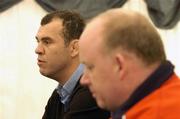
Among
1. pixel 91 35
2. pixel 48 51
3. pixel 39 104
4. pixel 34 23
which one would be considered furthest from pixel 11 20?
pixel 91 35

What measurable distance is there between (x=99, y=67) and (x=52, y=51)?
2.85 feet

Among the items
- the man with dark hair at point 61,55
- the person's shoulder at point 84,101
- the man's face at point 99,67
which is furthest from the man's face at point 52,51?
the man's face at point 99,67

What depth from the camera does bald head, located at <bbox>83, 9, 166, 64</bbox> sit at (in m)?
0.94

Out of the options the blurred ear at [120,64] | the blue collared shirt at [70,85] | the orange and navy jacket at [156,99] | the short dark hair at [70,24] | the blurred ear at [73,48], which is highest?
the blurred ear at [120,64]

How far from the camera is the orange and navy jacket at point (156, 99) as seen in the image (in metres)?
0.90

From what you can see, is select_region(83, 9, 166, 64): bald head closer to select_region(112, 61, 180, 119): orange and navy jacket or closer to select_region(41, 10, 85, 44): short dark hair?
select_region(112, 61, 180, 119): orange and navy jacket

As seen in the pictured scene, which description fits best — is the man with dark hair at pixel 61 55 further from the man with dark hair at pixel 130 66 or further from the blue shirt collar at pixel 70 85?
the man with dark hair at pixel 130 66

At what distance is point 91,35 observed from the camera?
100cm

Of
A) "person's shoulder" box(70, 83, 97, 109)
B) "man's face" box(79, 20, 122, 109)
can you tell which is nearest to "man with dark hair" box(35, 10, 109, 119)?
"person's shoulder" box(70, 83, 97, 109)

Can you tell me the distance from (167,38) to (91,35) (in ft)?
6.94

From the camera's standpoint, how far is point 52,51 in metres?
1.82

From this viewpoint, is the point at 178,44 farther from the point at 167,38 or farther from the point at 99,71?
the point at 99,71

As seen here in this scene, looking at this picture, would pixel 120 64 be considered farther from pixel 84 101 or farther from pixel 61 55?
pixel 61 55

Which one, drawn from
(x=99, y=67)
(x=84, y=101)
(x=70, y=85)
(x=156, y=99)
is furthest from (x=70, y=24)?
(x=156, y=99)
